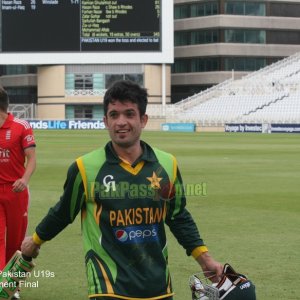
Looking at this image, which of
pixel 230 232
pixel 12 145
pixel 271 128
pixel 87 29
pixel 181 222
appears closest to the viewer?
pixel 181 222

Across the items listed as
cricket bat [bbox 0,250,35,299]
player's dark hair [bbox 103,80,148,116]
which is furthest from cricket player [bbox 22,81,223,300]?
cricket bat [bbox 0,250,35,299]

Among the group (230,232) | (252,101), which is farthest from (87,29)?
(230,232)


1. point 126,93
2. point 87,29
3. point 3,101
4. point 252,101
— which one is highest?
point 87,29

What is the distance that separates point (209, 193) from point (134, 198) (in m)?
13.2

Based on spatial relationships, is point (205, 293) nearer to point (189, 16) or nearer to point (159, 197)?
point (159, 197)

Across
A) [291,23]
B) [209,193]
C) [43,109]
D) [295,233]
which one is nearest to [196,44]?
[291,23]

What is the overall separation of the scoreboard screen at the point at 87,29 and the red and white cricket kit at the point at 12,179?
70112 millimetres

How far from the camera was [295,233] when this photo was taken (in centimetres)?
1208

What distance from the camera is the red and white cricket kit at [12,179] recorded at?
7.84 m

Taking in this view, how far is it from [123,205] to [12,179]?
129 inches

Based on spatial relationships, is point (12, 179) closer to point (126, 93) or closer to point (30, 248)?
point (30, 248)

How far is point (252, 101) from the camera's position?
78.2m

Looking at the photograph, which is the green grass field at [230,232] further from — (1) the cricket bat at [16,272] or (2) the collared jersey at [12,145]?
(1) the cricket bat at [16,272]

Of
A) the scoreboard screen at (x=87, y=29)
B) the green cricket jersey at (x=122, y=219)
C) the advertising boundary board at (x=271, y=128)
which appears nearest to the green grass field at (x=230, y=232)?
the green cricket jersey at (x=122, y=219)
